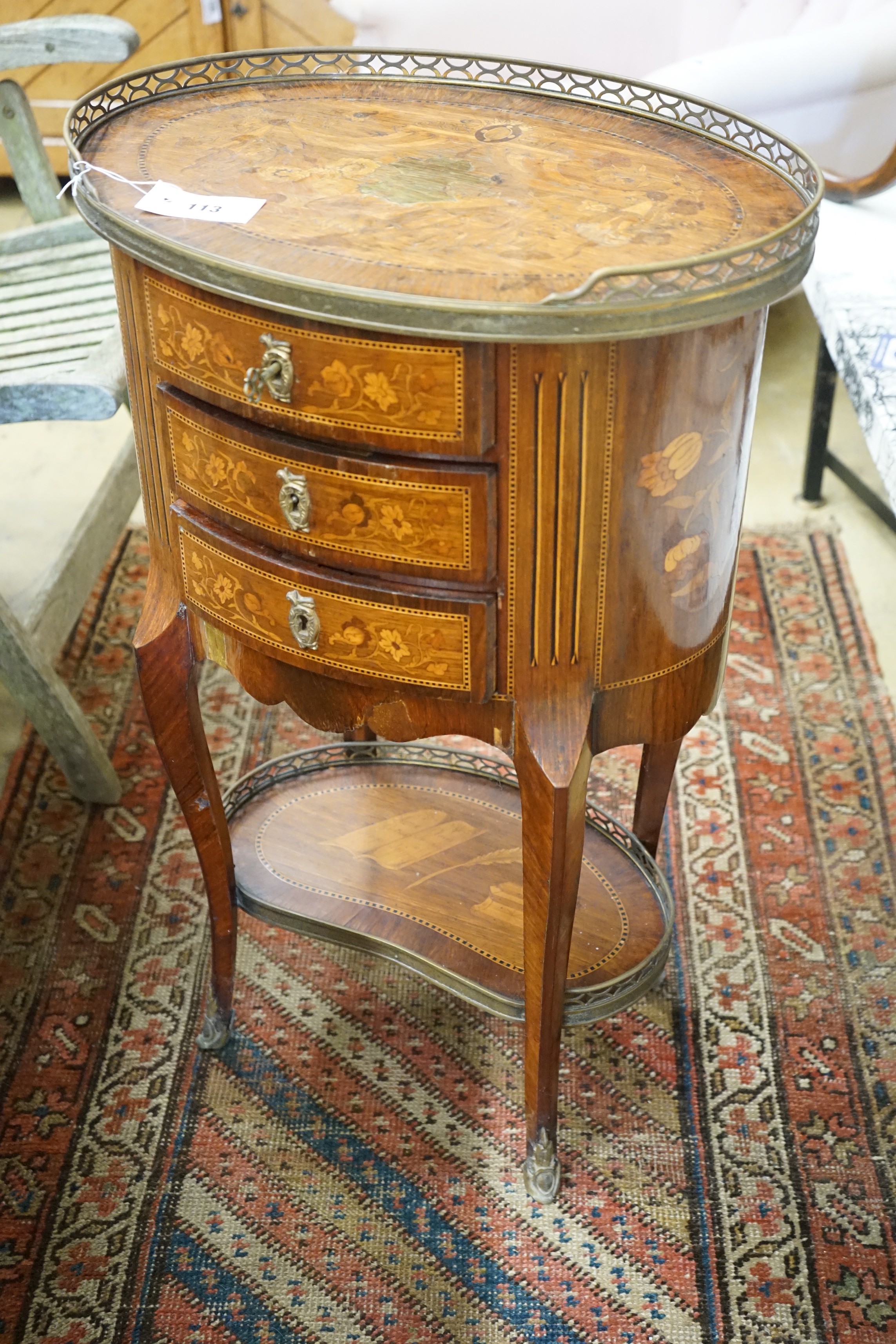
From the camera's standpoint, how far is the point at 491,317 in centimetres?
103

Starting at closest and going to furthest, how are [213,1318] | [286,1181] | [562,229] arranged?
[562,229] < [213,1318] < [286,1181]

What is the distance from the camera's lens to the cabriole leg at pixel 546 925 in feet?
4.15

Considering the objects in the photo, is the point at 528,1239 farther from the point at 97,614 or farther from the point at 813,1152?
the point at 97,614

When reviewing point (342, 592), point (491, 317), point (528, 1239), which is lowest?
point (528, 1239)

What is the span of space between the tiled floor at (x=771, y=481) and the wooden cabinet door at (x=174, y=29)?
130cm

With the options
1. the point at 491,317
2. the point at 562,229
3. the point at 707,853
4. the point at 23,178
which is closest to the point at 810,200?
the point at 562,229

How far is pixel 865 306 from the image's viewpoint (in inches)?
83.9

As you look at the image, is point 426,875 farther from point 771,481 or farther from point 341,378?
point 771,481

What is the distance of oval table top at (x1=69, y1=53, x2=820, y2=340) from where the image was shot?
106 cm

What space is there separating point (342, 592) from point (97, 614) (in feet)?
4.98

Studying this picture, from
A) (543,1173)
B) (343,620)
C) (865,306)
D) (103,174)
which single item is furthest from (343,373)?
(865,306)

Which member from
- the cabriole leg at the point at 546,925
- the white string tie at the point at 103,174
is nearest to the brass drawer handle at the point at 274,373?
the white string tie at the point at 103,174

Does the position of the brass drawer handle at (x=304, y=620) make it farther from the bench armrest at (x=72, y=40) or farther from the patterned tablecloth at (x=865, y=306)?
the bench armrest at (x=72, y=40)

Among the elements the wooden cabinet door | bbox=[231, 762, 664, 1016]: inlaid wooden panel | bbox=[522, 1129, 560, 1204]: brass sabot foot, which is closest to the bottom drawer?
bbox=[231, 762, 664, 1016]: inlaid wooden panel
